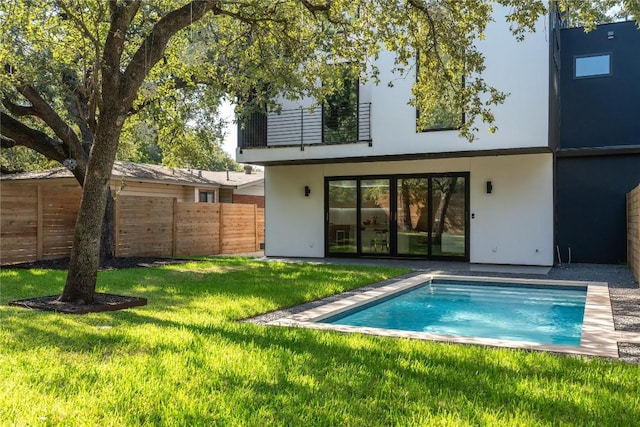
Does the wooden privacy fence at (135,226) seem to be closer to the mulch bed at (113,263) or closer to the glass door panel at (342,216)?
the mulch bed at (113,263)

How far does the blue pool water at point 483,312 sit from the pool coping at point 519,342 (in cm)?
14

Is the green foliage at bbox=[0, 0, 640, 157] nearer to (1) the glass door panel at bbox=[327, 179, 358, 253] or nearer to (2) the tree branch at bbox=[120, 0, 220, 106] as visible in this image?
(2) the tree branch at bbox=[120, 0, 220, 106]

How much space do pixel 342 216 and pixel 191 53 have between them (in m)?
6.16

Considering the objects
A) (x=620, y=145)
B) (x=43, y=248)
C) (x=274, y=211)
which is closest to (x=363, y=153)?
(x=274, y=211)

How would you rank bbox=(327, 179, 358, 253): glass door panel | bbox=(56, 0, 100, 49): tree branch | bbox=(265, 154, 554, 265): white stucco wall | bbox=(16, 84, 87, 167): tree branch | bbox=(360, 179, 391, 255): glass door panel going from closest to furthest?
bbox=(56, 0, 100, 49): tree branch, bbox=(16, 84, 87, 167): tree branch, bbox=(265, 154, 554, 265): white stucco wall, bbox=(360, 179, 391, 255): glass door panel, bbox=(327, 179, 358, 253): glass door panel

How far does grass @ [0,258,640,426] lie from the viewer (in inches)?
118

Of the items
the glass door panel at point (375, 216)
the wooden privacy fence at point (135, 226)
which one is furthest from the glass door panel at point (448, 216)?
the wooden privacy fence at point (135, 226)

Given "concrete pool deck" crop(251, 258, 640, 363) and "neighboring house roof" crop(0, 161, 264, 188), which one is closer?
"concrete pool deck" crop(251, 258, 640, 363)

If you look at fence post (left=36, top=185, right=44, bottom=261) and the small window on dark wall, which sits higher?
the small window on dark wall

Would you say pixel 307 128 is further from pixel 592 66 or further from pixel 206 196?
pixel 206 196

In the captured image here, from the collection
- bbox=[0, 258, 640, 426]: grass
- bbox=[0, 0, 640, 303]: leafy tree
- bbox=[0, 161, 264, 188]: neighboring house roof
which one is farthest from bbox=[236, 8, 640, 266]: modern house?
bbox=[0, 258, 640, 426]: grass

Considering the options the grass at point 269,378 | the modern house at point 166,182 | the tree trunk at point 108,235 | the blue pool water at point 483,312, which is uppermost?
the modern house at point 166,182

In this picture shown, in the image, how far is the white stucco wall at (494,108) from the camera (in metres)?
11.5

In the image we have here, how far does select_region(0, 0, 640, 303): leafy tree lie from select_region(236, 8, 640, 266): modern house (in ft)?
4.85
